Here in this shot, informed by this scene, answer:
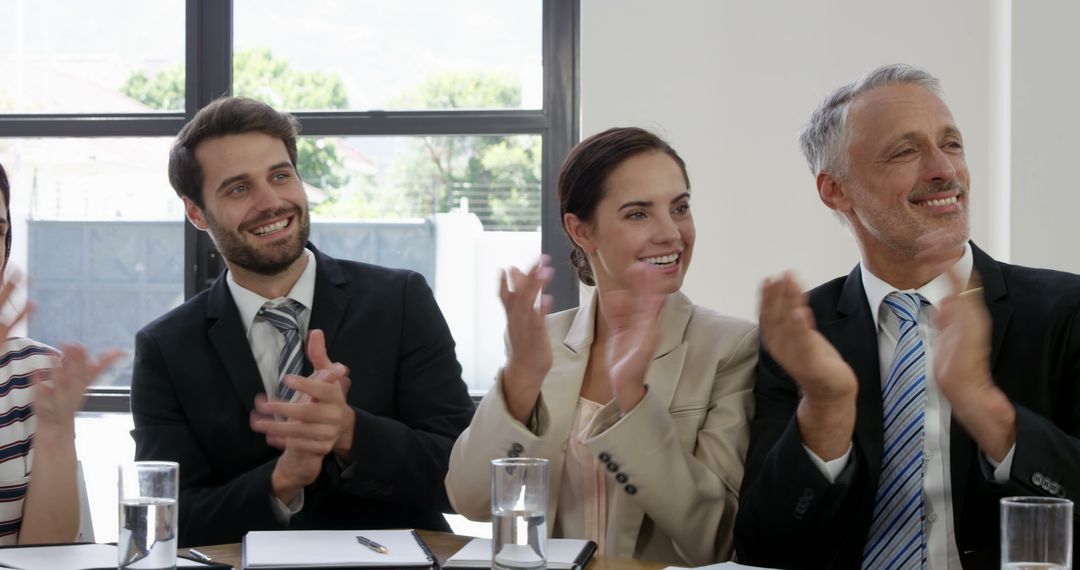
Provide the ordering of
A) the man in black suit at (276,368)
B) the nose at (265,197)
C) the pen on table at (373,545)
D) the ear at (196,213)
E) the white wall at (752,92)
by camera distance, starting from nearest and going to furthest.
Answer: the pen on table at (373,545) < the man in black suit at (276,368) < the nose at (265,197) < the ear at (196,213) < the white wall at (752,92)

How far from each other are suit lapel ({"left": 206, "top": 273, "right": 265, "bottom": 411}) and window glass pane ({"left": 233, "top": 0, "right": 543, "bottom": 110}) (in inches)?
79.2

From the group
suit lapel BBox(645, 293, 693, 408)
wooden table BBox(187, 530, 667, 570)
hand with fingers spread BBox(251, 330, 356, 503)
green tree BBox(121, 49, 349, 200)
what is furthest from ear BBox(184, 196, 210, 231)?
green tree BBox(121, 49, 349, 200)

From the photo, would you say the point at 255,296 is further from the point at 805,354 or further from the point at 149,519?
the point at 805,354

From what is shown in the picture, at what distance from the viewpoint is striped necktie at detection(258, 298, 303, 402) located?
2.71 m

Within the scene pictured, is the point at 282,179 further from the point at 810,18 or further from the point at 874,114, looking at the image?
the point at 810,18

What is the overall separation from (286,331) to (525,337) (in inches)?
33.2

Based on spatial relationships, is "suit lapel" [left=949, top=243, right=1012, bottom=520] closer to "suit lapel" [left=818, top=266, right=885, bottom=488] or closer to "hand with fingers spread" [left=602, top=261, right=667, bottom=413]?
"suit lapel" [left=818, top=266, right=885, bottom=488]

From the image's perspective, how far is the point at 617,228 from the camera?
258cm

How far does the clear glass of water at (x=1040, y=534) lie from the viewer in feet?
4.55

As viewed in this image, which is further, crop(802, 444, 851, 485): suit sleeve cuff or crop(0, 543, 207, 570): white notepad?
crop(802, 444, 851, 485): suit sleeve cuff

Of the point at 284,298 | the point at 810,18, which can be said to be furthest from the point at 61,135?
the point at 810,18

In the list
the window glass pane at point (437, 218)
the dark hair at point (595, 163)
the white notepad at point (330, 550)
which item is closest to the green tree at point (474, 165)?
the window glass pane at point (437, 218)

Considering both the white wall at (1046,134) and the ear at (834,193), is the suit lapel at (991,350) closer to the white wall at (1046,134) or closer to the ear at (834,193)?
the ear at (834,193)

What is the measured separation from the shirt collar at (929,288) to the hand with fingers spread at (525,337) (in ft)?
2.11
